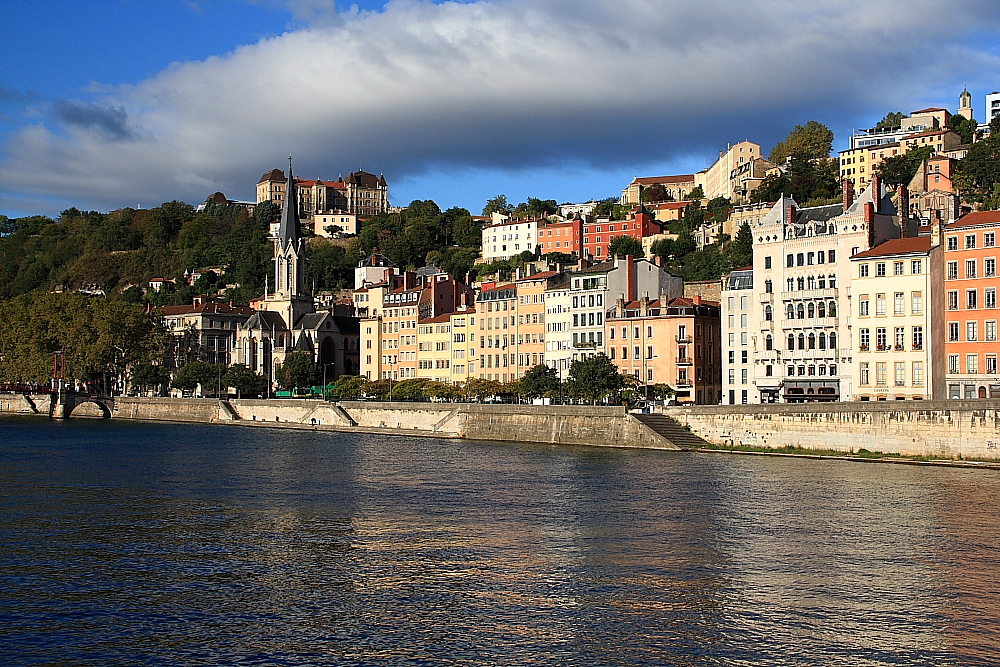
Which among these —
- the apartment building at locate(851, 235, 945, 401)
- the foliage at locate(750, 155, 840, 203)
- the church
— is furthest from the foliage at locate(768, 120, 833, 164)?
the apartment building at locate(851, 235, 945, 401)

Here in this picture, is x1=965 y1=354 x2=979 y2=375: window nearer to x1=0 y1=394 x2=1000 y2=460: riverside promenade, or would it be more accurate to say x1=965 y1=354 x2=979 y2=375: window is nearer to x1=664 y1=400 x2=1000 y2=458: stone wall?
x1=664 y1=400 x2=1000 y2=458: stone wall

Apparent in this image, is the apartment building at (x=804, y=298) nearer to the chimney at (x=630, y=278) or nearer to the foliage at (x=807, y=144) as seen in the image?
the chimney at (x=630, y=278)

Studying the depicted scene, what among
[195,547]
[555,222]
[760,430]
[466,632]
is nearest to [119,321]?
[555,222]

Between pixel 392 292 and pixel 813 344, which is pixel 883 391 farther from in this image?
pixel 392 292

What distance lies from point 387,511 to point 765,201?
9744 cm

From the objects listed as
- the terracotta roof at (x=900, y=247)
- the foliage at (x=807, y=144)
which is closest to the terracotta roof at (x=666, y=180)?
the foliage at (x=807, y=144)

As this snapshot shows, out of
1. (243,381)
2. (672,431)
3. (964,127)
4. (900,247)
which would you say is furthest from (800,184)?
(672,431)

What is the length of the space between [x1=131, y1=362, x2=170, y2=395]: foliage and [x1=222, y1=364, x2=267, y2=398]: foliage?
5.98 metres

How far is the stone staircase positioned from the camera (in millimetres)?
60250

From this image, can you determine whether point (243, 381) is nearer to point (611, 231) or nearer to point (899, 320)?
point (611, 231)

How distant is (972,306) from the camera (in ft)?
187

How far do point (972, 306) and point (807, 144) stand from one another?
3816 inches

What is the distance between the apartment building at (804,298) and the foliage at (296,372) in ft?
183

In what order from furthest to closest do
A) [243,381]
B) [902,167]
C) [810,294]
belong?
[902,167] → [243,381] → [810,294]
